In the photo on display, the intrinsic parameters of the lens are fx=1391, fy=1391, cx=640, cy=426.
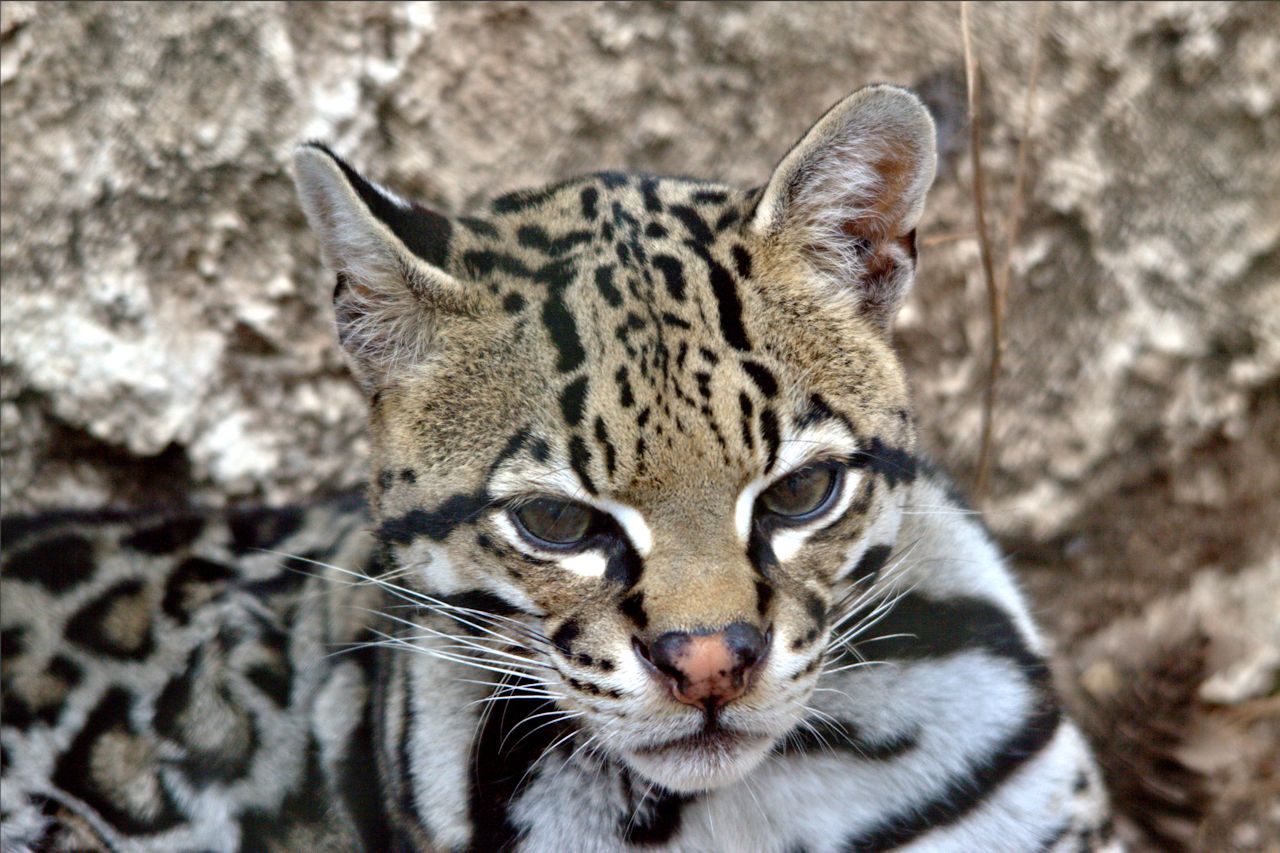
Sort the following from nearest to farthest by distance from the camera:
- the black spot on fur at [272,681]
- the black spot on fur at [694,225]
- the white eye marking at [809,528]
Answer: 1. the white eye marking at [809,528]
2. the black spot on fur at [694,225]
3. the black spot on fur at [272,681]

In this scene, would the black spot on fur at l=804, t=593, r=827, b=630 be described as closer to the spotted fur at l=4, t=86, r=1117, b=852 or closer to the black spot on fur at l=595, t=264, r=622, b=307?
the spotted fur at l=4, t=86, r=1117, b=852

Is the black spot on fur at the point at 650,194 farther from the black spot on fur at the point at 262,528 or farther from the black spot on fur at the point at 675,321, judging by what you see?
the black spot on fur at the point at 262,528

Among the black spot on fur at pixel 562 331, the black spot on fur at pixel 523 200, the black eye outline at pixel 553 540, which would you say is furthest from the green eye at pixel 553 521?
the black spot on fur at pixel 523 200

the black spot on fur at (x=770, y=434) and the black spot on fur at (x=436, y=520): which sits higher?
the black spot on fur at (x=770, y=434)

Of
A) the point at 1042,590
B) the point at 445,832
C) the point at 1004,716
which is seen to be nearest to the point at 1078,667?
the point at 1042,590

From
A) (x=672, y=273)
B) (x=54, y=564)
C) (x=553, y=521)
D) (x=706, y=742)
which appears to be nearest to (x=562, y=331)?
(x=672, y=273)

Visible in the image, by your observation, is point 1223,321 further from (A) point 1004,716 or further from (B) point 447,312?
(B) point 447,312
